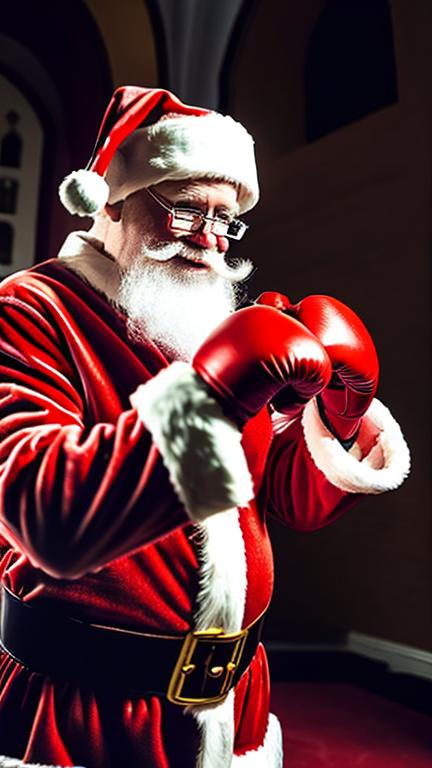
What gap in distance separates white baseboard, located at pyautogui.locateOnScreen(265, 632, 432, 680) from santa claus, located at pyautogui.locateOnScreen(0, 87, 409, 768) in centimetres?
121

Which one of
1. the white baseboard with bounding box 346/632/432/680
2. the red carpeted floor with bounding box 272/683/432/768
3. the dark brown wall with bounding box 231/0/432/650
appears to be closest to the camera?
the red carpeted floor with bounding box 272/683/432/768

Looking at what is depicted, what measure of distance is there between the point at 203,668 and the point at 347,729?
1.25 m

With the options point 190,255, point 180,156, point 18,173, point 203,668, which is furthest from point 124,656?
point 18,173

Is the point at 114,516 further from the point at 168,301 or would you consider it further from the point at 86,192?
the point at 86,192

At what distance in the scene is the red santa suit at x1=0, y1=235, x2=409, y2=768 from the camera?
563 mm

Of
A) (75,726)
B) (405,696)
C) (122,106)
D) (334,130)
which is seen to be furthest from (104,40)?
→ (405,696)

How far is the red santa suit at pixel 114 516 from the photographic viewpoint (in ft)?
1.85

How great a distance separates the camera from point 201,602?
677 mm

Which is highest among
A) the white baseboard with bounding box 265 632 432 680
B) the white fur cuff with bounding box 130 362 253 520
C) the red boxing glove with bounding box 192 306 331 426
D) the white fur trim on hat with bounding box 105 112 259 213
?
the white fur trim on hat with bounding box 105 112 259 213

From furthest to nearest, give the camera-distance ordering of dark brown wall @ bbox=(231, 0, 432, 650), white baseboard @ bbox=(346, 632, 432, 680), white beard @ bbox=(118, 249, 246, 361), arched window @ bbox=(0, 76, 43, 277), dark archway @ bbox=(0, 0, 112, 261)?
arched window @ bbox=(0, 76, 43, 277), dark archway @ bbox=(0, 0, 112, 261), dark brown wall @ bbox=(231, 0, 432, 650), white baseboard @ bbox=(346, 632, 432, 680), white beard @ bbox=(118, 249, 246, 361)

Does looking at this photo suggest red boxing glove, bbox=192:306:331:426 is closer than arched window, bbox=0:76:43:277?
Yes

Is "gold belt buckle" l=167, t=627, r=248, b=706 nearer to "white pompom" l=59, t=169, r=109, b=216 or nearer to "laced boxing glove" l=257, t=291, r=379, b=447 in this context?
"laced boxing glove" l=257, t=291, r=379, b=447

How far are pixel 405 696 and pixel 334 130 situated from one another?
196cm

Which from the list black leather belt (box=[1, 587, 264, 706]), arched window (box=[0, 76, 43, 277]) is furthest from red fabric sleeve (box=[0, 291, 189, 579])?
arched window (box=[0, 76, 43, 277])
